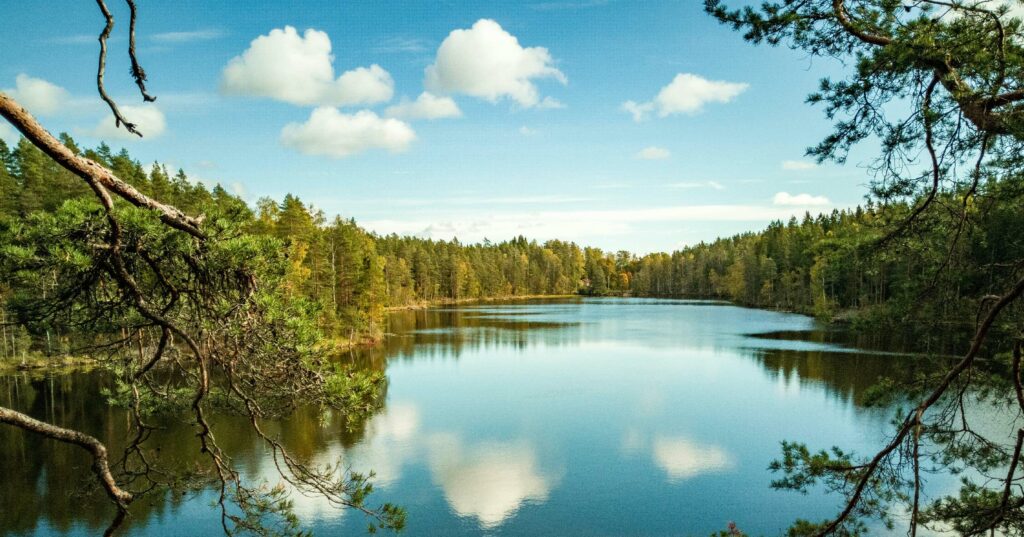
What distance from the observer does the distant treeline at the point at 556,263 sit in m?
4.29

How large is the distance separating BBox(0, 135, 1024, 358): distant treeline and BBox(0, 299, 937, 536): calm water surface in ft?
4.00

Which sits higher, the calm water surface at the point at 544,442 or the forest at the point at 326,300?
the forest at the point at 326,300

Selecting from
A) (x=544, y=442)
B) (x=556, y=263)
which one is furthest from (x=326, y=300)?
(x=556, y=263)

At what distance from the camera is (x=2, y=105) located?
2.10 m

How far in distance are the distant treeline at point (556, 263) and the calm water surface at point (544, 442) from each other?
1.22 meters

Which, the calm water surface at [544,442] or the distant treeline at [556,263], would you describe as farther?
the calm water surface at [544,442]

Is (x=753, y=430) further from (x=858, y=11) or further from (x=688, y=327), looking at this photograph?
(x=688, y=327)

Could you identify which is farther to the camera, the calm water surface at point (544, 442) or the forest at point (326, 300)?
the calm water surface at point (544, 442)

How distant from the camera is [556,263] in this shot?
338ft

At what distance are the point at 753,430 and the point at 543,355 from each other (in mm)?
14516

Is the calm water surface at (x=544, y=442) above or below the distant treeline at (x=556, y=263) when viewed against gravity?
below

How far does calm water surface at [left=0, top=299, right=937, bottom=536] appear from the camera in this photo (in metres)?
11.4

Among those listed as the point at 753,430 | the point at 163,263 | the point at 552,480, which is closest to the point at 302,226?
the point at 552,480

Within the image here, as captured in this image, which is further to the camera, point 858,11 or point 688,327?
point 688,327
